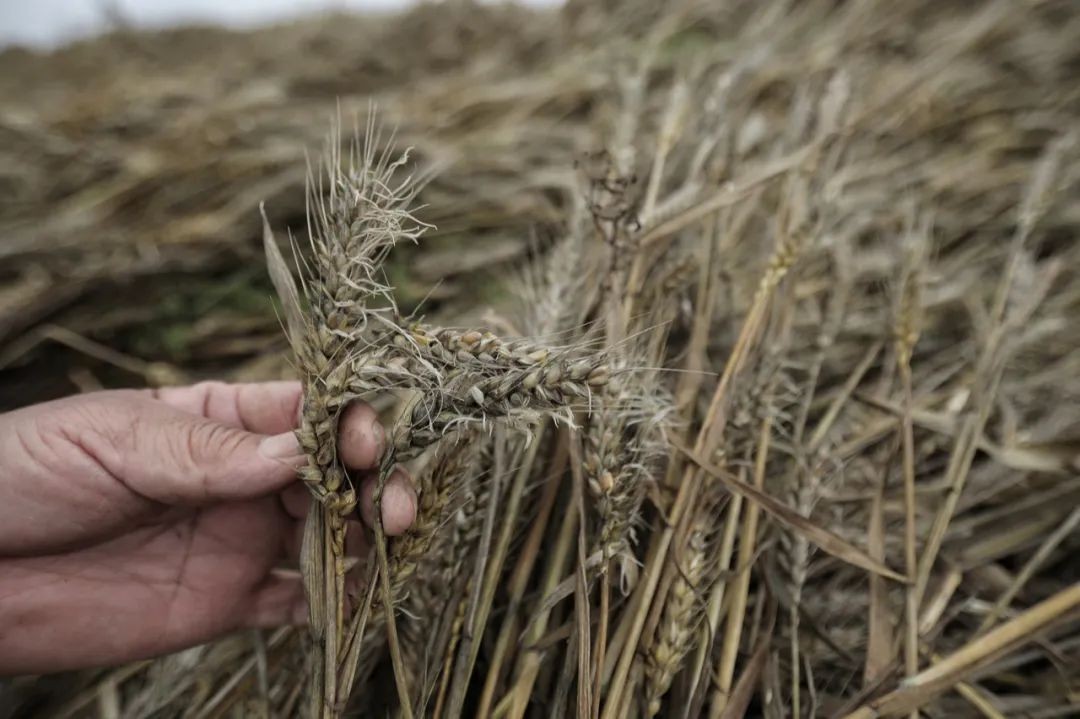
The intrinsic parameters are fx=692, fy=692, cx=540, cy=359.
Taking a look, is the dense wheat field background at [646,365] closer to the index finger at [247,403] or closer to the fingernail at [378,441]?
the fingernail at [378,441]

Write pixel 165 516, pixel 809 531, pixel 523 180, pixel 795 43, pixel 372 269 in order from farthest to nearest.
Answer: pixel 795 43
pixel 523 180
pixel 165 516
pixel 809 531
pixel 372 269

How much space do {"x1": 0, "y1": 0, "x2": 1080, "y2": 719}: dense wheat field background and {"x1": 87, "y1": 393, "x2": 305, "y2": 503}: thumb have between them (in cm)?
15

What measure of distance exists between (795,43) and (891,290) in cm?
221

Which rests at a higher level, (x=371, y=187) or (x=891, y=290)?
(x=371, y=187)

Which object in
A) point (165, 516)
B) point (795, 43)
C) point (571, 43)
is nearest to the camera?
point (165, 516)

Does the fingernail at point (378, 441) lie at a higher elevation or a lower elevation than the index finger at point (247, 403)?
lower

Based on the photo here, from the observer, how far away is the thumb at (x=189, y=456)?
998mm

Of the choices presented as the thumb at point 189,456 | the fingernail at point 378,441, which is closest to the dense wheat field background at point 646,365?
the fingernail at point 378,441

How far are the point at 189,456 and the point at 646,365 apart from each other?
721 millimetres

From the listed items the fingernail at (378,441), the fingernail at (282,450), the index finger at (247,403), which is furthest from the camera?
the index finger at (247,403)

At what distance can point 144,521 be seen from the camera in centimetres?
121

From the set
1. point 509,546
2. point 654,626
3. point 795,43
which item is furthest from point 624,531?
point 795,43

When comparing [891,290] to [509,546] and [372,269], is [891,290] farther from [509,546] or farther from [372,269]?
[372,269]

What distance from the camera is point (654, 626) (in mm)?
981
